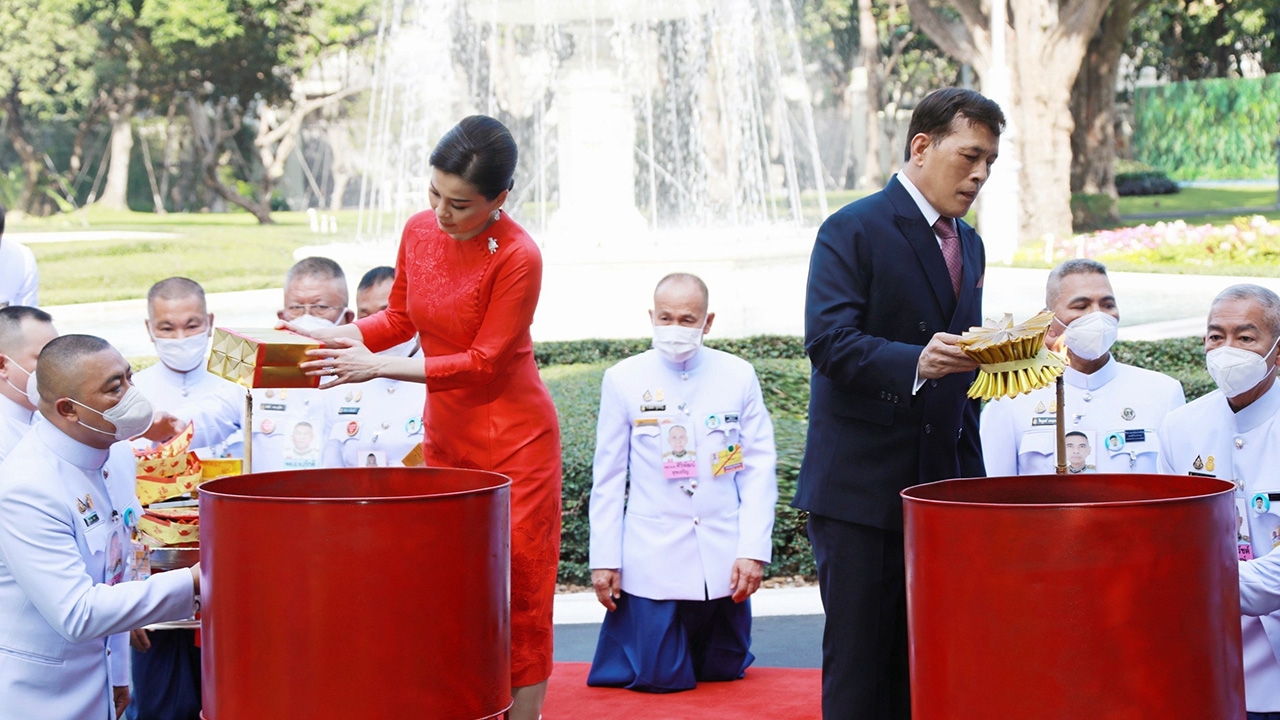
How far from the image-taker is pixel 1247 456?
11.8 feet

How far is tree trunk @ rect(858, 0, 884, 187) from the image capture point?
33.0 metres

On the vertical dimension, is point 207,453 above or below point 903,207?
below

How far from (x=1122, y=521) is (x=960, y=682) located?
0.37 metres

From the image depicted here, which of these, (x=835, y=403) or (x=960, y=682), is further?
(x=835, y=403)

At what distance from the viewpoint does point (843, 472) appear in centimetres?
312

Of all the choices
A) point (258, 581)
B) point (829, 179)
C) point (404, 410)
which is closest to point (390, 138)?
point (829, 179)

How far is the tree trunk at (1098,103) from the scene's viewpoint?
71.5 feet

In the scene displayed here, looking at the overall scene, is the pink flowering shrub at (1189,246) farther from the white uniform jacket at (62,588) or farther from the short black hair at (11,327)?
the white uniform jacket at (62,588)

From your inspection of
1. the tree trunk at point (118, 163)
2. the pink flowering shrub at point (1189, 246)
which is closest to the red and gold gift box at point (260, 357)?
the pink flowering shrub at point (1189, 246)

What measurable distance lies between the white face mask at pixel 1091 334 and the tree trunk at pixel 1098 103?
18.0 m

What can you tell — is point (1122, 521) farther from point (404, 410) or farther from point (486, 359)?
point (404, 410)

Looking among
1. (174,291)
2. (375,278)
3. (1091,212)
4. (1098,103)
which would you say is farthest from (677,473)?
(1091,212)

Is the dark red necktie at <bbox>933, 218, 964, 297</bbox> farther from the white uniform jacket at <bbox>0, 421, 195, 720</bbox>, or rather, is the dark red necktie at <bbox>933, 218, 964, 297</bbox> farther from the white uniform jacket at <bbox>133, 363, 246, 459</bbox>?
the white uniform jacket at <bbox>133, 363, 246, 459</bbox>

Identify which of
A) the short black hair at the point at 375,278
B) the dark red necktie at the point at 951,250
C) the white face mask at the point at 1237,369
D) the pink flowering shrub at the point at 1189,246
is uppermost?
the pink flowering shrub at the point at 1189,246
